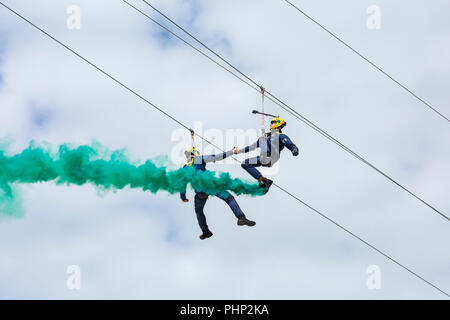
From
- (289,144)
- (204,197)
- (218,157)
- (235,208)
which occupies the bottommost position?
(235,208)

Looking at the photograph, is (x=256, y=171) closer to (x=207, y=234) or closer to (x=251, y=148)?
(x=251, y=148)

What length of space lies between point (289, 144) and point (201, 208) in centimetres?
363

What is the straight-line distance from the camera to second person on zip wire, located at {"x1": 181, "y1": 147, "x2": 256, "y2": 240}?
7725 cm

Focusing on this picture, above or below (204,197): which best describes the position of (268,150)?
above

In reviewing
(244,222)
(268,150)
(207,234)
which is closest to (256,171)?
(268,150)

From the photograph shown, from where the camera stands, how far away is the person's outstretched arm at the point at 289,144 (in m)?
77.4

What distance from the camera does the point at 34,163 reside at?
76.4 m

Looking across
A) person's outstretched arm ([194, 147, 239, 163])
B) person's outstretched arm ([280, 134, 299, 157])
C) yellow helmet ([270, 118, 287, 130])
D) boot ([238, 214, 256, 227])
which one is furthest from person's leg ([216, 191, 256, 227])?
yellow helmet ([270, 118, 287, 130])

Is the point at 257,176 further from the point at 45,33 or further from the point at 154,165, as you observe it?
the point at 45,33

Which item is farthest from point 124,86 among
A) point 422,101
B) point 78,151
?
point 422,101

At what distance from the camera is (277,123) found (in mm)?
78188

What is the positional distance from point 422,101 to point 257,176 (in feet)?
22.5

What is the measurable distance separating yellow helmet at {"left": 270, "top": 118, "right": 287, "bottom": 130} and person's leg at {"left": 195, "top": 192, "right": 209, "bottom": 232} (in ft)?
10.4

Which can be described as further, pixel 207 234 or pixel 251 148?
pixel 207 234
